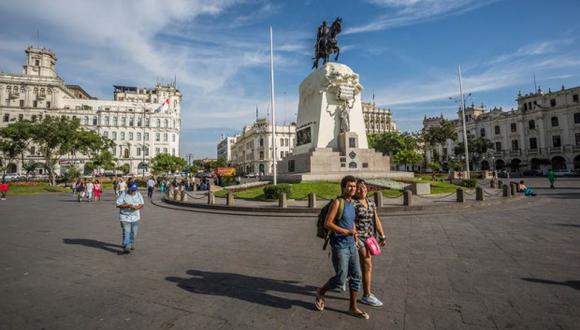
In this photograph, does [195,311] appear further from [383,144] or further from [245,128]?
[245,128]

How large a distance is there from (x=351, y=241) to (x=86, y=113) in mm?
87147

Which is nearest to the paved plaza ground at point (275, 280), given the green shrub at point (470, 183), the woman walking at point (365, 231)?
the woman walking at point (365, 231)

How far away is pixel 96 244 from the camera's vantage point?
7.69m

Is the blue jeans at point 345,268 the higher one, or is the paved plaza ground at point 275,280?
the blue jeans at point 345,268

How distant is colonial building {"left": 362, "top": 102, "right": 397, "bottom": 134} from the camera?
313 feet

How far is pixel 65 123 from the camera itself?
1565 inches

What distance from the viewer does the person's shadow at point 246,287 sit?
3.99 metres

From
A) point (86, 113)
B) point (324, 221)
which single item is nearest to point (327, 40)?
point (324, 221)

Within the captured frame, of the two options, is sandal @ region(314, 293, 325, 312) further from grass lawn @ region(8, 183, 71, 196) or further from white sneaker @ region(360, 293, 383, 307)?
grass lawn @ region(8, 183, 71, 196)

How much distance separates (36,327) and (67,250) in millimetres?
4416

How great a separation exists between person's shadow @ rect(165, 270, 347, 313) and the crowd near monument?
16392mm

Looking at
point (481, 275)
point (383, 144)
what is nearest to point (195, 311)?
point (481, 275)

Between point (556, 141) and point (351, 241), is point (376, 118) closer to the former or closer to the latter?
point (556, 141)

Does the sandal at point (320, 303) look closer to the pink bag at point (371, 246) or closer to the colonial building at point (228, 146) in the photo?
the pink bag at point (371, 246)
